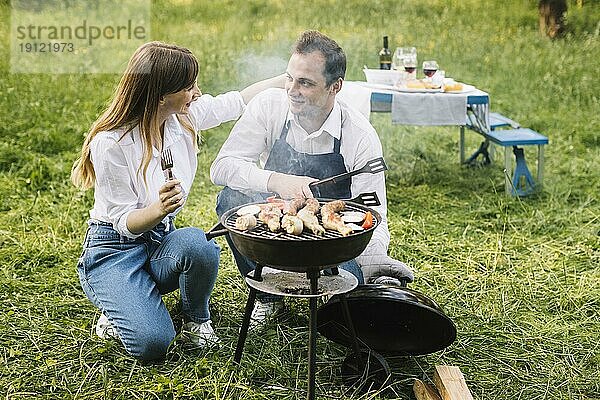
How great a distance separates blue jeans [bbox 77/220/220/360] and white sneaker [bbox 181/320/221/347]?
0.37ft

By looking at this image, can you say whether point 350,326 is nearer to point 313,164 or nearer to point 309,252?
point 309,252

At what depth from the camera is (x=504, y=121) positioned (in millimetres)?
6312

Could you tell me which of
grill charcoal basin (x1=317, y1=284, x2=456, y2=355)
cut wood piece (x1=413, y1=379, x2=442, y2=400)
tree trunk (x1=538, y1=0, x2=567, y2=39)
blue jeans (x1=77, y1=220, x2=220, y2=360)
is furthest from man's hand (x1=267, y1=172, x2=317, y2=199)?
tree trunk (x1=538, y1=0, x2=567, y2=39)

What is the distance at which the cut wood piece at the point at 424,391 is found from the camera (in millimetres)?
2898

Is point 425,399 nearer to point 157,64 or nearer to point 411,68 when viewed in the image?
point 157,64

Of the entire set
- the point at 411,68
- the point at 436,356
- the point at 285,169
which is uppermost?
the point at 411,68

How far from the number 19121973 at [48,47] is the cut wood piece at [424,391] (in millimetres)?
7109

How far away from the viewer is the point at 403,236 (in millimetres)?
4859

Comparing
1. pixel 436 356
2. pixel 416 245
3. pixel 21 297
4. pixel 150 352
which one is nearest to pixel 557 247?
pixel 416 245

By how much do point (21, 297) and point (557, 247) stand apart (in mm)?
3045

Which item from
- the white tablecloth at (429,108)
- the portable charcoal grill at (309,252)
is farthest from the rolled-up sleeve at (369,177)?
the white tablecloth at (429,108)

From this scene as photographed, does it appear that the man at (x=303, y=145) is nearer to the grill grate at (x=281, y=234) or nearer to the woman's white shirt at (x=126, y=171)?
the woman's white shirt at (x=126, y=171)

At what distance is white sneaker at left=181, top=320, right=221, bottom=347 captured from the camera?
330 centimetres

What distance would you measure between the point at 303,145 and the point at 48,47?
21.7 feet
